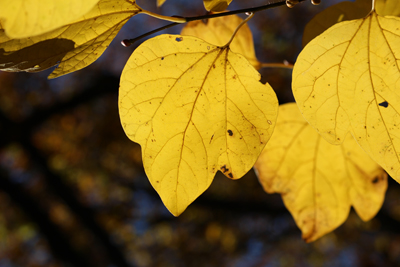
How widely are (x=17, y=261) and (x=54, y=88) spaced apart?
11.2 feet

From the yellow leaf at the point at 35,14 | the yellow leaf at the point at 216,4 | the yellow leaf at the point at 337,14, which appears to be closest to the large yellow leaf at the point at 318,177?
the yellow leaf at the point at 337,14

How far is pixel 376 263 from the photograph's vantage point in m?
5.88

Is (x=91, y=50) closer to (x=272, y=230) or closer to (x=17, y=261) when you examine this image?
(x=272, y=230)

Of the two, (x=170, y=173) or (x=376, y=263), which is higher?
(x=170, y=173)

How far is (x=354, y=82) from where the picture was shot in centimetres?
38

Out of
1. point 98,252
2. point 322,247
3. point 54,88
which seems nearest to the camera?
point 98,252

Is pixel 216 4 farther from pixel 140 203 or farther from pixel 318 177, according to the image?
pixel 140 203

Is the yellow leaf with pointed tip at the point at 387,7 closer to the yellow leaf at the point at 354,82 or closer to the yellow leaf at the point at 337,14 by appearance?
the yellow leaf at the point at 337,14

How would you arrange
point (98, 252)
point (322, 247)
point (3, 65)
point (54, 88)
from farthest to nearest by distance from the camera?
point (322, 247)
point (54, 88)
point (98, 252)
point (3, 65)

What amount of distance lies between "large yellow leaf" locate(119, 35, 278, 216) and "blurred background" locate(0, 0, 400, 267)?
4568mm

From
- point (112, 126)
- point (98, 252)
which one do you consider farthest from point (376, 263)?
point (112, 126)

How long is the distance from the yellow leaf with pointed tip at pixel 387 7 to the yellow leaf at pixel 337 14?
0.05 feet

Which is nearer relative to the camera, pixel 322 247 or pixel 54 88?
pixel 54 88

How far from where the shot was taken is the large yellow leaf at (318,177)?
2.15ft
